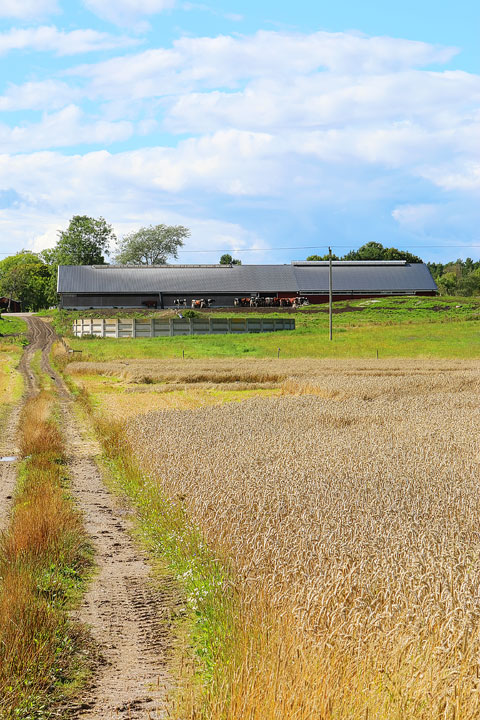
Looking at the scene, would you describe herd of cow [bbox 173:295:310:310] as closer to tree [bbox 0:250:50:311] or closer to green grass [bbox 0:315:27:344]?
green grass [bbox 0:315:27:344]

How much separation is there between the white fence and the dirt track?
58598 mm

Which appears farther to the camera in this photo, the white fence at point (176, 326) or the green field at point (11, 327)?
the green field at point (11, 327)

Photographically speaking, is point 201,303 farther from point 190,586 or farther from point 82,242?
point 190,586

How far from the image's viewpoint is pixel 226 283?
360ft

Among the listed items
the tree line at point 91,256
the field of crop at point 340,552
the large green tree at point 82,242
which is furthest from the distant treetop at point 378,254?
the field of crop at point 340,552

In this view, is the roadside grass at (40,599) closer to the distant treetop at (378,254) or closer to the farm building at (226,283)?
the farm building at (226,283)

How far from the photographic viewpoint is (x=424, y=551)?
7055mm

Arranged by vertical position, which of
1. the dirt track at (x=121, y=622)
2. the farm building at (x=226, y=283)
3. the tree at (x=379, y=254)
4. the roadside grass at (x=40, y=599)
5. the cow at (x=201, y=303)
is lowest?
the dirt track at (x=121, y=622)

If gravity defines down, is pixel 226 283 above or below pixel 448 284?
below

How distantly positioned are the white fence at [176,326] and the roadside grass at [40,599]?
5868 centimetres

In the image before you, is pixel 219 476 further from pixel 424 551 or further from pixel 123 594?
pixel 424 551

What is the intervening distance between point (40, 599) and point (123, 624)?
36.3 inches

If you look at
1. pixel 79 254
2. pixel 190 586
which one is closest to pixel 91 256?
pixel 79 254

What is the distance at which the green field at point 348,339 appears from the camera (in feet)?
181
